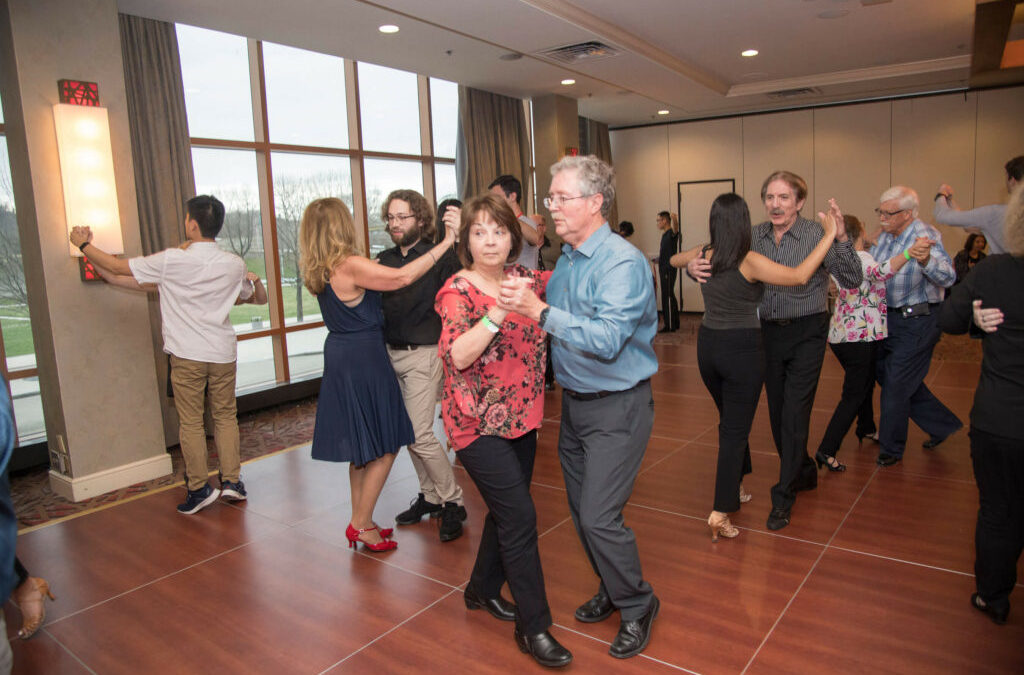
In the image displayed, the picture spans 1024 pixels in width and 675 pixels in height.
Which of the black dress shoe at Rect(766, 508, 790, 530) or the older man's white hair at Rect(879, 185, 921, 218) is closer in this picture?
the black dress shoe at Rect(766, 508, 790, 530)

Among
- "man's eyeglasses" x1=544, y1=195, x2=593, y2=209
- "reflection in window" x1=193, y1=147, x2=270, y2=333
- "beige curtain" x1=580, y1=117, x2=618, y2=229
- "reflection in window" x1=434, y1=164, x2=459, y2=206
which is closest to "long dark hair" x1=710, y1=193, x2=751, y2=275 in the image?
"man's eyeglasses" x1=544, y1=195, x2=593, y2=209

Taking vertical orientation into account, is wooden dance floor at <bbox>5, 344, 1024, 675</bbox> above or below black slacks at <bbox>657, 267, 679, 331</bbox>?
below

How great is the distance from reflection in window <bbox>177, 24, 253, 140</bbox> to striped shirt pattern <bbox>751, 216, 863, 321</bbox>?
5.01 m

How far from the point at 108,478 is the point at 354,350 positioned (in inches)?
96.8

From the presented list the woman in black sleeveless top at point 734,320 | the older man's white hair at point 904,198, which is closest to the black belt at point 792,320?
the woman in black sleeveless top at point 734,320

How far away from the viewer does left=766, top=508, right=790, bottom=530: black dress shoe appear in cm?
349

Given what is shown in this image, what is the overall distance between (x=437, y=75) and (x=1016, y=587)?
281 inches

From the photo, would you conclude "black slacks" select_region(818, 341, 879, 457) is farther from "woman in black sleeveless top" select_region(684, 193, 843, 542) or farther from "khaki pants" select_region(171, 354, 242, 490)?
"khaki pants" select_region(171, 354, 242, 490)

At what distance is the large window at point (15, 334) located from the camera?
17.0 feet

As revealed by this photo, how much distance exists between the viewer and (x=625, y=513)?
375 cm

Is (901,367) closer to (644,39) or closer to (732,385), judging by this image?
(732,385)

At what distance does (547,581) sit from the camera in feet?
10.2

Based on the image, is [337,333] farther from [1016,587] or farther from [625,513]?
[1016,587]

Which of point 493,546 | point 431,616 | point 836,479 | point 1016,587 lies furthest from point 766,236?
point 431,616
